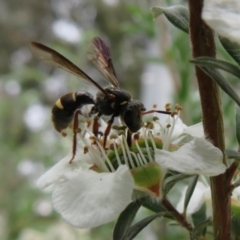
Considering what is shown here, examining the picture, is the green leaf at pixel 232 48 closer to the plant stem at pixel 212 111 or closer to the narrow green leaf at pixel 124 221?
the plant stem at pixel 212 111

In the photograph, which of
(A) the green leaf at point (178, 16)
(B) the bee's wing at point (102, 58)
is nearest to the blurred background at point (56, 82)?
(B) the bee's wing at point (102, 58)

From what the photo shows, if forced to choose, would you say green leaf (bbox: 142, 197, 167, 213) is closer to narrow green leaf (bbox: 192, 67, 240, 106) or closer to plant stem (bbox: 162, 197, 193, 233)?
plant stem (bbox: 162, 197, 193, 233)

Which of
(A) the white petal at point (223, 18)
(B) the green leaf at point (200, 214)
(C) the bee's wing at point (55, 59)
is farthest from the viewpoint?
(B) the green leaf at point (200, 214)

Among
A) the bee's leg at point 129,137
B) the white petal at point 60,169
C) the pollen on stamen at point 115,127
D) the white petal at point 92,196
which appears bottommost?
the white petal at point 60,169

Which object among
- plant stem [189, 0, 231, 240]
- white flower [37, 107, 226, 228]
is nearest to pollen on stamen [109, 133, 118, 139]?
white flower [37, 107, 226, 228]

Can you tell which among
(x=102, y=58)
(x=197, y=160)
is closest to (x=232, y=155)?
(x=197, y=160)

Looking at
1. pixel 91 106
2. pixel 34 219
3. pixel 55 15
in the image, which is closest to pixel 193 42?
pixel 91 106
